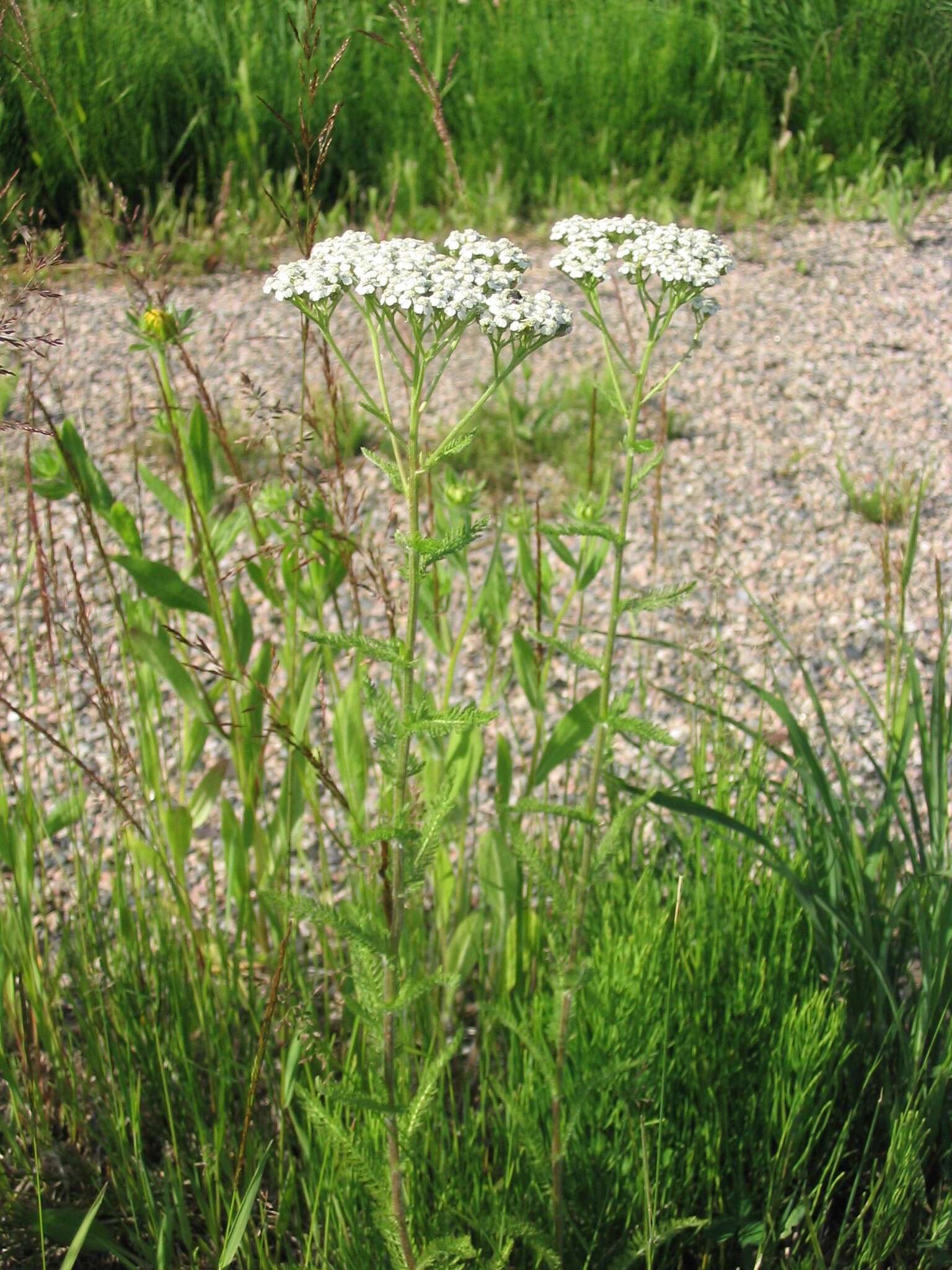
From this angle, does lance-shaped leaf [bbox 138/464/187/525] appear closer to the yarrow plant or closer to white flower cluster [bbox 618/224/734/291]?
the yarrow plant

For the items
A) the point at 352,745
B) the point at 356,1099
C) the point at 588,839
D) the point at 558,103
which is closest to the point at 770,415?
the point at 558,103

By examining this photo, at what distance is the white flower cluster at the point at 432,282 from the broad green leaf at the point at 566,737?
2.25 feet

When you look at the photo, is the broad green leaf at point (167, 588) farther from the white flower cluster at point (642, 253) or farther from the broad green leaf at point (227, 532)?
the white flower cluster at point (642, 253)

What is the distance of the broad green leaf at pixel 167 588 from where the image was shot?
1.72m

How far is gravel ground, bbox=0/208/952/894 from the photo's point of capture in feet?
8.96

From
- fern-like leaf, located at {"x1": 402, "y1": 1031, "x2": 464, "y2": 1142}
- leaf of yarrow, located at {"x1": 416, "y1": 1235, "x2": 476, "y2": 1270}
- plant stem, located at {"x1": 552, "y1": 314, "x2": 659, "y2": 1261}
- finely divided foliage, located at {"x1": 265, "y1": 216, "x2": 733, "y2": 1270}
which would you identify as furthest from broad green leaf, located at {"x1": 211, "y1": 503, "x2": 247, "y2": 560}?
leaf of yarrow, located at {"x1": 416, "y1": 1235, "x2": 476, "y2": 1270}

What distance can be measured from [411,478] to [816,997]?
76 cm

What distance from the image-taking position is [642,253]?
1.25 meters

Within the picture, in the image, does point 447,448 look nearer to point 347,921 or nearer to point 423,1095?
point 347,921

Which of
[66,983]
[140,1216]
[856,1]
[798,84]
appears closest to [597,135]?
[798,84]

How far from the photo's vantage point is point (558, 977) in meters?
1.24

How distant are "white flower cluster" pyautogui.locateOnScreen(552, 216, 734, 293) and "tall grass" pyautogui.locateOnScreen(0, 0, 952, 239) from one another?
316 cm

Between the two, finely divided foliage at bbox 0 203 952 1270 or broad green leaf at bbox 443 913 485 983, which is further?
broad green leaf at bbox 443 913 485 983

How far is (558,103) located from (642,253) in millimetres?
3839
